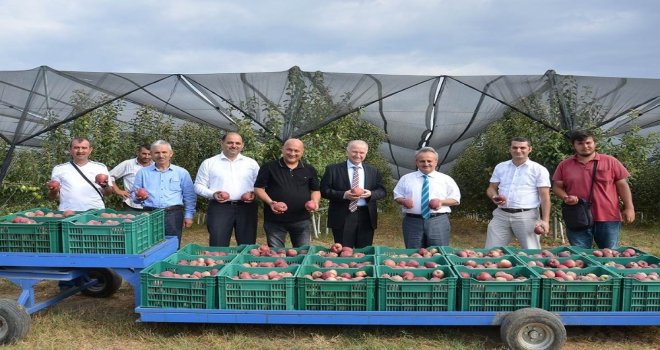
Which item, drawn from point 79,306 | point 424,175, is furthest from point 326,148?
point 79,306

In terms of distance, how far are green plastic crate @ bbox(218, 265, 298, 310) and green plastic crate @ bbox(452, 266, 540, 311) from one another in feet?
4.06

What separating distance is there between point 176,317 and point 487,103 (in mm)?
6193

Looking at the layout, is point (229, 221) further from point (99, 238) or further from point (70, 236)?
point (70, 236)

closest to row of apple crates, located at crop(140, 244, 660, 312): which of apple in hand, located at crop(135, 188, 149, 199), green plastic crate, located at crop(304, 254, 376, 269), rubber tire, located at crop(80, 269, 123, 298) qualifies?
green plastic crate, located at crop(304, 254, 376, 269)

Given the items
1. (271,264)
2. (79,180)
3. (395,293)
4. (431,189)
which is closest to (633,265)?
(431,189)

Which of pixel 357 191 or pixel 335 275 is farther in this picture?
pixel 357 191

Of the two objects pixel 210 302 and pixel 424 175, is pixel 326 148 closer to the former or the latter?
pixel 424 175

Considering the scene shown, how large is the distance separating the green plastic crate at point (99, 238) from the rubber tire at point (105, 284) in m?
1.40

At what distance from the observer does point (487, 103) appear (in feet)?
28.3

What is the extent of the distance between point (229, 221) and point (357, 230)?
1.26 metres

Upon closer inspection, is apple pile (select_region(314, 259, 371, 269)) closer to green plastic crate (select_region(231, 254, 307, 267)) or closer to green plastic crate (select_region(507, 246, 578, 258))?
green plastic crate (select_region(231, 254, 307, 267))

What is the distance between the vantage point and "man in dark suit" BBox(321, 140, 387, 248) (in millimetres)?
5328

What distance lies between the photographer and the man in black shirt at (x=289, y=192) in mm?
5320

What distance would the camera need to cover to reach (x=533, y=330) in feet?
12.6
